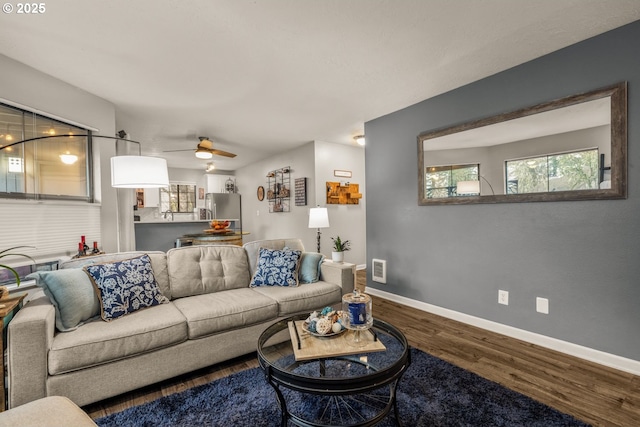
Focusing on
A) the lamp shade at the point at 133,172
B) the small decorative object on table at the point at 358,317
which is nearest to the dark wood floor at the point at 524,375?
the small decorative object on table at the point at 358,317

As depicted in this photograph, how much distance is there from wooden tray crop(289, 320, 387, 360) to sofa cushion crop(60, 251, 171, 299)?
51.6 inches

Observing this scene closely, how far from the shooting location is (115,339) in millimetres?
1760

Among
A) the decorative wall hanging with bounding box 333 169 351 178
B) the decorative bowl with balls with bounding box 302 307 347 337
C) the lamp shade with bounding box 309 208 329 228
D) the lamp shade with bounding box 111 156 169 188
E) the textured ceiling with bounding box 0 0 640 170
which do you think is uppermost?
the textured ceiling with bounding box 0 0 640 170

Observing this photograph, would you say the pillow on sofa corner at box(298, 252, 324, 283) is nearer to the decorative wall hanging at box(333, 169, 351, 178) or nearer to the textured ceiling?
the textured ceiling

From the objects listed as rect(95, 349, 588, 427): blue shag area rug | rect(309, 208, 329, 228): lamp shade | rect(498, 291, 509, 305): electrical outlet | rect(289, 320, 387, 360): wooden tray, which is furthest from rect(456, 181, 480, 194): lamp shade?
rect(289, 320, 387, 360): wooden tray

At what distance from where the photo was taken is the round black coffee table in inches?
51.0

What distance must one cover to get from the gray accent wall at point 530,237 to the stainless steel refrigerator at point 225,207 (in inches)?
205

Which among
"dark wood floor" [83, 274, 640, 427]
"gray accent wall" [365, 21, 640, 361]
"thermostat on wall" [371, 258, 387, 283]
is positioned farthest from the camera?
"thermostat on wall" [371, 258, 387, 283]

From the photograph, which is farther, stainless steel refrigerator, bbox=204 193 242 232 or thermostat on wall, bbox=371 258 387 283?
stainless steel refrigerator, bbox=204 193 242 232

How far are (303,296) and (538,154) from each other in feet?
7.75

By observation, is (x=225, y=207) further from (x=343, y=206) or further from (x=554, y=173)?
(x=554, y=173)

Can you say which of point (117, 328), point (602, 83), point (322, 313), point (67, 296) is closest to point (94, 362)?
point (117, 328)

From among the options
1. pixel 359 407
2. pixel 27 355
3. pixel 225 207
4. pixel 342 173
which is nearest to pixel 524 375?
pixel 359 407

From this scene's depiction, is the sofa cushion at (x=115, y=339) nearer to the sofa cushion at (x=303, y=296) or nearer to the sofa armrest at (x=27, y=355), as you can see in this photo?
the sofa armrest at (x=27, y=355)
